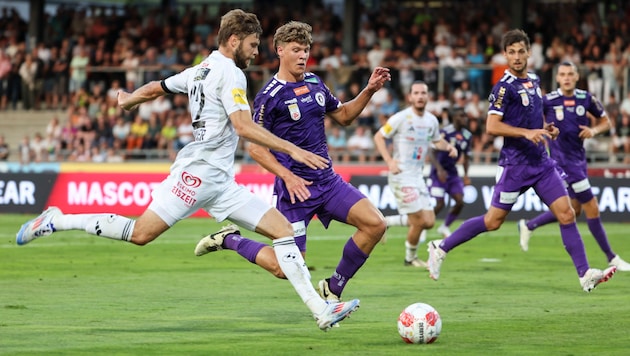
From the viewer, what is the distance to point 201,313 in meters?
10.5

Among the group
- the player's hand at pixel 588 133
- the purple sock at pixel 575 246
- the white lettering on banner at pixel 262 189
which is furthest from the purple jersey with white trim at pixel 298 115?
the white lettering on banner at pixel 262 189

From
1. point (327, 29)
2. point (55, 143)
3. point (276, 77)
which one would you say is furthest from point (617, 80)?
point (276, 77)

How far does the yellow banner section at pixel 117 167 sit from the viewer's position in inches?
1114

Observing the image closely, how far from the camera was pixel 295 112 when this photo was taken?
10242 mm

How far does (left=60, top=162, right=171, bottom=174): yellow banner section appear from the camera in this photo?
28.3 meters

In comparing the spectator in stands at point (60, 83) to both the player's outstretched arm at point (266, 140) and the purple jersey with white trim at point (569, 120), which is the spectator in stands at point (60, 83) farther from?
the player's outstretched arm at point (266, 140)

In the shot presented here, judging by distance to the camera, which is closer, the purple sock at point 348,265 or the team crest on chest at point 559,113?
the purple sock at point 348,265

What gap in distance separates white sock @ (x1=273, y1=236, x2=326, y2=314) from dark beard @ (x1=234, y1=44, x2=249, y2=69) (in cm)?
140

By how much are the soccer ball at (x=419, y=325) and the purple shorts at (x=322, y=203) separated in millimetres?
1599

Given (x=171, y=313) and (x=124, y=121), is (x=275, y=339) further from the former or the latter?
(x=124, y=121)

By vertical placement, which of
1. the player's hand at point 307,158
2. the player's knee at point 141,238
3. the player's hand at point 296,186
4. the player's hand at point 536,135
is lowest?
the player's knee at point 141,238

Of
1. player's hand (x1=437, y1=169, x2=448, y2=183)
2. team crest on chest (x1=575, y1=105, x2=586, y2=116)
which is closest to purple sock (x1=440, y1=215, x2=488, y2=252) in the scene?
team crest on chest (x1=575, y1=105, x2=586, y2=116)

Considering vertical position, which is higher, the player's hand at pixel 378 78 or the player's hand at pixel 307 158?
the player's hand at pixel 378 78

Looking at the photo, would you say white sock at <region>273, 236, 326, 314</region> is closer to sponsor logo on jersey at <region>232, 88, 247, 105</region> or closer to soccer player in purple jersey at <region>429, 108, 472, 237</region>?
sponsor logo on jersey at <region>232, 88, 247, 105</region>
